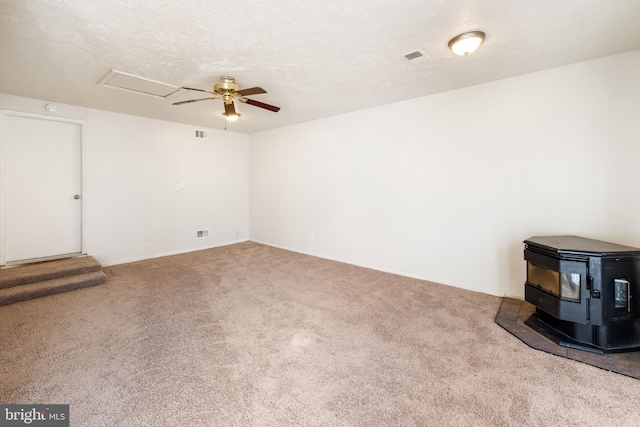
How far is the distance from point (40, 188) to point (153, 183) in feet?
5.06

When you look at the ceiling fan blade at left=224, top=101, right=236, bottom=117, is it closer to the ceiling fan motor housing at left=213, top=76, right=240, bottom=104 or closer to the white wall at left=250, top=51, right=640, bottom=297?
the ceiling fan motor housing at left=213, top=76, right=240, bottom=104

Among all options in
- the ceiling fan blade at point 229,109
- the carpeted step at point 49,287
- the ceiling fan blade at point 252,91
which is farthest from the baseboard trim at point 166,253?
the ceiling fan blade at point 252,91

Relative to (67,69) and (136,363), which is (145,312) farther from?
(67,69)

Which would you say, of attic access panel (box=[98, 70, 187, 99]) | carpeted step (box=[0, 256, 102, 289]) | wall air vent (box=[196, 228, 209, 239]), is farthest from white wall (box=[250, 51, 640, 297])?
carpeted step (box=[0, 256, 102, 289])

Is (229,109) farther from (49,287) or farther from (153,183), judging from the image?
(49,287)

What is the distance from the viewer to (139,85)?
11.5 ft

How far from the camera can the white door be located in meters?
4.04

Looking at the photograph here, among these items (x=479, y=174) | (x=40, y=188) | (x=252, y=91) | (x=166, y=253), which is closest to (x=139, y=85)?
(x=252, y=91)

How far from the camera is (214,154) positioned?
6188mm

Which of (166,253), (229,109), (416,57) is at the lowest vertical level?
(166,253)

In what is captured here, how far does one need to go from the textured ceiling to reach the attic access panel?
13 centimetres

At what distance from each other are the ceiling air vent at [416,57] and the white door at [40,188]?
5.15 meters

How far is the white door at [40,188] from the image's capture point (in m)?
4.04

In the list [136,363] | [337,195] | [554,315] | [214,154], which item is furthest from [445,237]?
[214,154]
